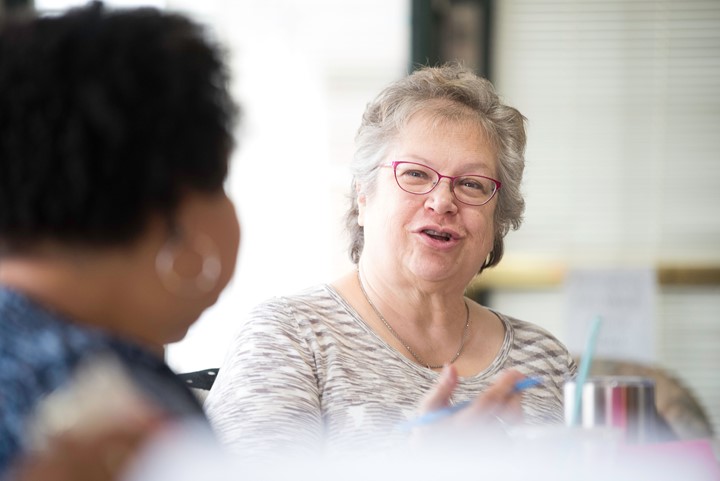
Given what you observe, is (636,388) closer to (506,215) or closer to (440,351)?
(440,351)

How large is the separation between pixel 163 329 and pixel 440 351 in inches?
47.5

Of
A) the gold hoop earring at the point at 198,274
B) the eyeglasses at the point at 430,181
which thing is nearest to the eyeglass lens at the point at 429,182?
the eyeglasses at the point at 430,181

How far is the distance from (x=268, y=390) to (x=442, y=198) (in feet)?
1.85

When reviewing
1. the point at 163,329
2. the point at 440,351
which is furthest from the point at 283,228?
the point at 163,329

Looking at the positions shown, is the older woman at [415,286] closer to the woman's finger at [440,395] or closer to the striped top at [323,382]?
the striped top at [323,382]

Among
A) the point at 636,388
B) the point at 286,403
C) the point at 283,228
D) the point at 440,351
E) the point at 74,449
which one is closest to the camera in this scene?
the point at 74,449

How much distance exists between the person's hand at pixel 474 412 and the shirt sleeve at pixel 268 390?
0.53m

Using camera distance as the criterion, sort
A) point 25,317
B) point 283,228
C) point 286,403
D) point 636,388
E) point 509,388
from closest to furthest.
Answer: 1. point 25,317
2. point 509,388
3. point 636,388
4. point 286,403
5. point 283,228

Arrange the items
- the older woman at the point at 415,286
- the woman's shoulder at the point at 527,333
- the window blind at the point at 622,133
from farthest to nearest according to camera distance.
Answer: the window blind at the point at 622,133
the woman's shoulder at the point at 527,333
the older woman at the point at 415,286

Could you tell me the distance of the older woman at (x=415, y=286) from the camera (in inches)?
66.9

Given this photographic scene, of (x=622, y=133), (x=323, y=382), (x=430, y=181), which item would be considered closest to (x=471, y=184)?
(x=430, y=181)

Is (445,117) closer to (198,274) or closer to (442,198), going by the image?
(442,198)

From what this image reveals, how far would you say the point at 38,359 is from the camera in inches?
24.5

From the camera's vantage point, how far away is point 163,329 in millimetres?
781
